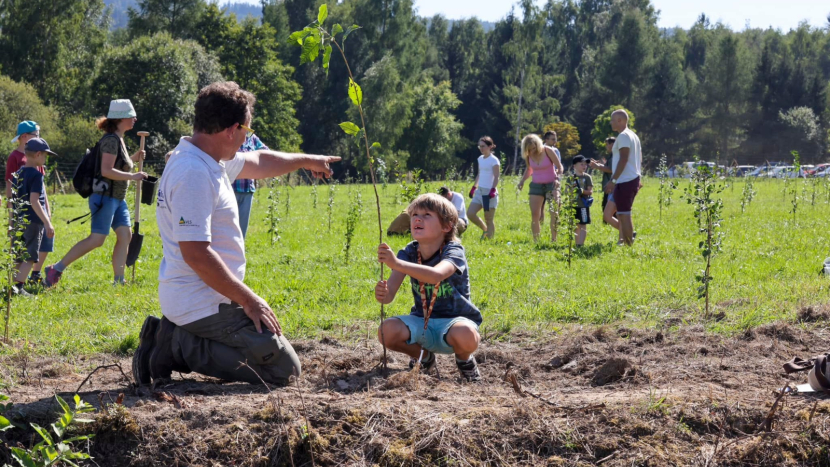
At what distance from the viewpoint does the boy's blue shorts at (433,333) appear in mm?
4504

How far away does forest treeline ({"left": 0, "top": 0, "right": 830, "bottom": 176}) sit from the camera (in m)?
40.5

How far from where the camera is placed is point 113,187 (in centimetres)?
774

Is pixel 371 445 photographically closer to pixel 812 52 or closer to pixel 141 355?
pixel 141 355

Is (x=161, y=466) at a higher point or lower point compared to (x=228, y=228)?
lower

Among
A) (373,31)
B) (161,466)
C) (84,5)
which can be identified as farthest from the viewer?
(373,31)

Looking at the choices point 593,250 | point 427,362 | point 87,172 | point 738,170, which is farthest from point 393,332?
point 738,170

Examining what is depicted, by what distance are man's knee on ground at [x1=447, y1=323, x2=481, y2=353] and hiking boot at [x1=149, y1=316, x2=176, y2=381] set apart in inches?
64.0

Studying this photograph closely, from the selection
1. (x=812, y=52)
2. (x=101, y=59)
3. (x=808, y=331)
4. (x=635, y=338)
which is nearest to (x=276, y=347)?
(x=635, y=338)

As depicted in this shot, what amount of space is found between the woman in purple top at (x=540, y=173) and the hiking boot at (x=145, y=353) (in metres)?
7.50

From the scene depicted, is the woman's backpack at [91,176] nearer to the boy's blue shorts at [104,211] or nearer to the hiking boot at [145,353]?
the boy's blue shorts at [104,211]

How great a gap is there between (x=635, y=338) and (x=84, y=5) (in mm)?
49013

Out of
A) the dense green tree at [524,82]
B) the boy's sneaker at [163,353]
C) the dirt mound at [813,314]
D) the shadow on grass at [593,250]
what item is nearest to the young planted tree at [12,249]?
the boy's sneaker at [163,353]

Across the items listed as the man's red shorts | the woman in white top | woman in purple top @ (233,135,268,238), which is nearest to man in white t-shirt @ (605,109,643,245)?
the man's red shorts

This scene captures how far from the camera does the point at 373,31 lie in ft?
183
